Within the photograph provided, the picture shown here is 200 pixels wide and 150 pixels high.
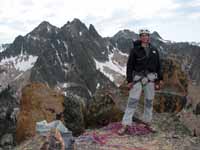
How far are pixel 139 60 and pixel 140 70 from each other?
1.12 ft

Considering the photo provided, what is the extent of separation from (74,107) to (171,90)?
23.5ft

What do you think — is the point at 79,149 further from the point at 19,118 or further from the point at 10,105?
the point at 10,105

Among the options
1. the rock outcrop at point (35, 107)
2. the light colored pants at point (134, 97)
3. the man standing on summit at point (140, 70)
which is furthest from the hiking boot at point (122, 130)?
the rock outcrop at point (35, 107)

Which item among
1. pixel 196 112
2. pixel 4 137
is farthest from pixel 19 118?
pixel 196 112

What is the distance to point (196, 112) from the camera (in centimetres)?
2039

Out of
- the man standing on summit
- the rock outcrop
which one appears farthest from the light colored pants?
the rock outcrop

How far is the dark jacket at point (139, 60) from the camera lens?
17.1 m

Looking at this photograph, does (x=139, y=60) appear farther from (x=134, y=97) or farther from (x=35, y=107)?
(x=35, y=107)

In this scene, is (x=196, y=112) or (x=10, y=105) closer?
(x=196, y=112)

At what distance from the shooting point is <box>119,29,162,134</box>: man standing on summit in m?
17.1

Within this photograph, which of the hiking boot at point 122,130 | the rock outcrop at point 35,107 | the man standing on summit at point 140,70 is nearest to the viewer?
the man standing on summit at point 140,70

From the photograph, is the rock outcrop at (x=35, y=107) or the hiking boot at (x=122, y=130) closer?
the hiking boot at (x=122, y=130)

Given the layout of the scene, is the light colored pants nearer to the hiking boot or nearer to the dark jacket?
the hiking boot

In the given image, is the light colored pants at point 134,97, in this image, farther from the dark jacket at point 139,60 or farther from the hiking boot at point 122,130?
the dark jacket at point 139,60
